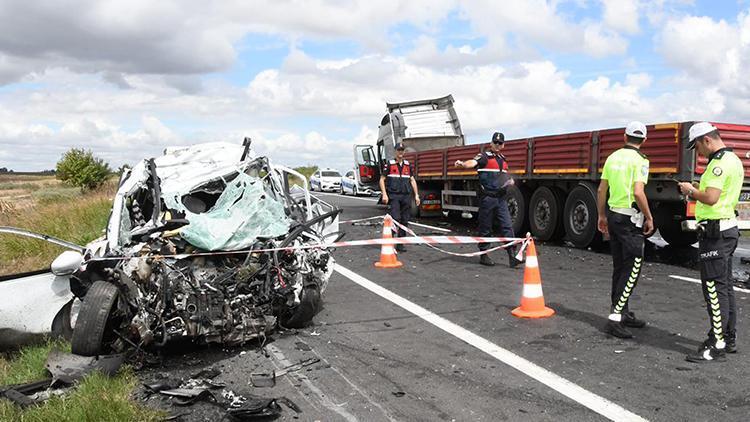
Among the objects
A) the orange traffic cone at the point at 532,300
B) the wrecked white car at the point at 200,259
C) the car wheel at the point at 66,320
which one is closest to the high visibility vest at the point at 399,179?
the wrecked white car at the point at 200,259

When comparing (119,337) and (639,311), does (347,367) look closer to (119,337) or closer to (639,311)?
(119,337)

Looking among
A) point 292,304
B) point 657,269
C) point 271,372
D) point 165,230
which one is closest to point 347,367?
point 271,372

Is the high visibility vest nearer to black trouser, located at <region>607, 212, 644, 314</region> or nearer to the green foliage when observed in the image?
black trouser, located at <region>607, 212, 644, 314</region>

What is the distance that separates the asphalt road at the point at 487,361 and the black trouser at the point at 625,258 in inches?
13.9

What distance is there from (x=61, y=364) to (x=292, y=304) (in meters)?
1.82

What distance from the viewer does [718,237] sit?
4715 millimetres

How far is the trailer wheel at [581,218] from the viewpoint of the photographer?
10.4 metres

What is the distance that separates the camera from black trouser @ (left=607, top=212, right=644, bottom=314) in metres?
5.36

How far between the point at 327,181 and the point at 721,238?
107 ft

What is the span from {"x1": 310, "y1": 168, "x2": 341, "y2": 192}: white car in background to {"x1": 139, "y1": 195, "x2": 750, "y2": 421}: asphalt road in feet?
93.8

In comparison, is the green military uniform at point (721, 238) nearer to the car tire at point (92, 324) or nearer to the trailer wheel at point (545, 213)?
the car tire at point (92, 324)

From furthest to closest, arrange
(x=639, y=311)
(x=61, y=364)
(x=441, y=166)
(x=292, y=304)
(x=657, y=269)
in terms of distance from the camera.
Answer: (x=441, y=166) < (x=657, y=269) < (x=639, y=311) < (x=292, y=304) < (x=61, y=364)

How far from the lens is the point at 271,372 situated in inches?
182

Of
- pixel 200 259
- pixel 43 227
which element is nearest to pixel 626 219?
pixel 200 259
